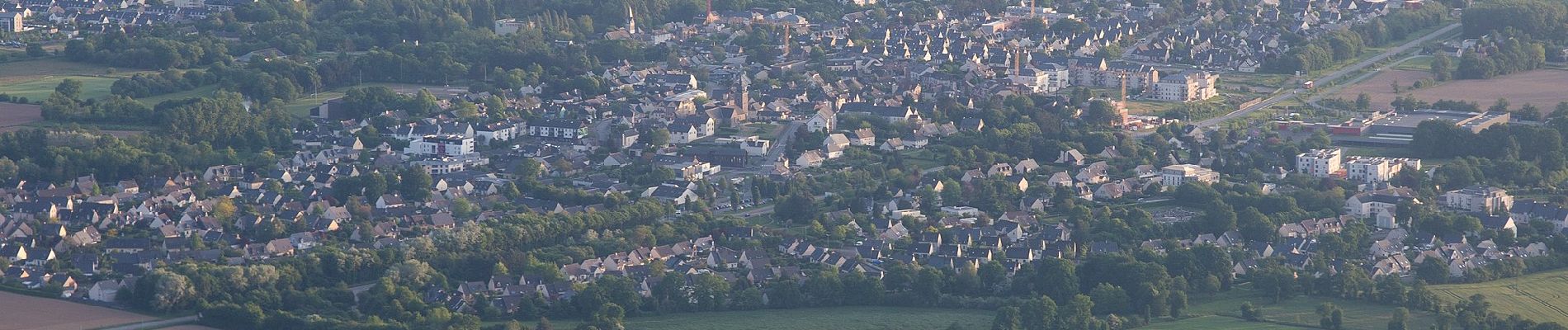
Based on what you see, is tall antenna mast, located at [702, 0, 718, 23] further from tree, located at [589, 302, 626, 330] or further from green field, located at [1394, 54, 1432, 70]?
tree, located at [589, 302, 626, 330]

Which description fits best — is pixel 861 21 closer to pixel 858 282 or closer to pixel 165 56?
pixel 165 56

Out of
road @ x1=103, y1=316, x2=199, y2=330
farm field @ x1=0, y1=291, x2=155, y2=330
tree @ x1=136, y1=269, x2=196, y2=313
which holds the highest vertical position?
tree @ x1=136, y1=269, x2=196, y2=313

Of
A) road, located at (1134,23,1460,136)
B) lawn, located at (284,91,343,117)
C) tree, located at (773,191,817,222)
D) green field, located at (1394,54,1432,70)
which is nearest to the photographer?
tree, located at (773,191,817,222)

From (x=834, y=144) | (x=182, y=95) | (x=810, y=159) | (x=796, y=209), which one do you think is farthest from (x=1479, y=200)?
(x=182, y=95)

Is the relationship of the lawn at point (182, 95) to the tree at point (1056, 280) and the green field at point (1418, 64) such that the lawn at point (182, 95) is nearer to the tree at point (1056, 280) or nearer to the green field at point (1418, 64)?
the tree at point (1056, 280)

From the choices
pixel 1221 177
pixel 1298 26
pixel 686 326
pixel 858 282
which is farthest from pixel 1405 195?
pixel 1298 26

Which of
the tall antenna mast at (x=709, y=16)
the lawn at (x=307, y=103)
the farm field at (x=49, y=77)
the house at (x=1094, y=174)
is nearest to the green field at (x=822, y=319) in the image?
the house at (x=1094, y=174)

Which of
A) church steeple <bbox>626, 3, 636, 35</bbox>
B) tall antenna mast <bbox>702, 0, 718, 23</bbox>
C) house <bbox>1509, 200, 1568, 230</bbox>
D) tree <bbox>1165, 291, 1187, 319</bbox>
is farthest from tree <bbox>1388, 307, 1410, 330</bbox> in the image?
tall antenna mast <bbox>702, 0, 718, 23</bbox>

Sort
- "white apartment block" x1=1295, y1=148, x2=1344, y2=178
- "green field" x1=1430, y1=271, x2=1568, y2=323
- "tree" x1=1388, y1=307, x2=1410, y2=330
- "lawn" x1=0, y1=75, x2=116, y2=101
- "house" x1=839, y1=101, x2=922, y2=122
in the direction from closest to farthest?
"tree" x1=1388, y1=307, x2=1410, y2=330
"green field" x1=1430, y1=271, x2=1568, y2=323
"white apartment block" x1=1295, y1=148, x2=1344, y2=178
"house" x1=839, y1=101, x2=922, y2=122
"lawn" x1=0, y1=75, x2=116, y2=101
